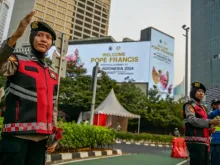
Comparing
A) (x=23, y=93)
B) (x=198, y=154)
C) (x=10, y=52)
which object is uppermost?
(x=10, y=52)

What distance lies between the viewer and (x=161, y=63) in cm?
4162

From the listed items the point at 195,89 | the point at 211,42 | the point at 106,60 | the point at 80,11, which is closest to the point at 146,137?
the point at 211,42

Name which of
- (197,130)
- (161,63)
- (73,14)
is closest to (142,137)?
(197,130)

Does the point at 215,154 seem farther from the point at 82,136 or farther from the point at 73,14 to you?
the point at 73,14

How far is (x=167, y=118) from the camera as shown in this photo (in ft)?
91.0

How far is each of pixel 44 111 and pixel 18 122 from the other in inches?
7.4

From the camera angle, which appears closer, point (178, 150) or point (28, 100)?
point (28, 100)

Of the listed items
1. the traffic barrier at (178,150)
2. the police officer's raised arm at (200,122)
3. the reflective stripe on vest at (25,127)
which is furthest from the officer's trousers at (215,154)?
the traffic barrier at (178,150)

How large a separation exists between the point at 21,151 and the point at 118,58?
39.1 meters

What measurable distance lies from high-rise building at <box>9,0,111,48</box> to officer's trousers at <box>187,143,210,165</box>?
77.9m

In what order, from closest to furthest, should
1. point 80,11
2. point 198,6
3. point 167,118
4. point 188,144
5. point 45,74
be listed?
point 45,74, point 188,144, point 198,6, point 167,118, point 80,11

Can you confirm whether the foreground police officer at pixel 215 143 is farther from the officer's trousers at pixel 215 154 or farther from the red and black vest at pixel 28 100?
the red and black vest at pixel 28 100

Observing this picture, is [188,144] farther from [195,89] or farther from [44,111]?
[44,111]

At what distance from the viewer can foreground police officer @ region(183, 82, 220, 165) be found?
3.19 metres
